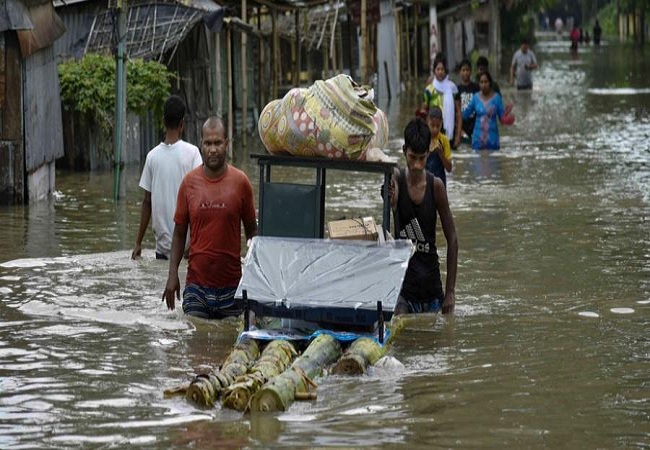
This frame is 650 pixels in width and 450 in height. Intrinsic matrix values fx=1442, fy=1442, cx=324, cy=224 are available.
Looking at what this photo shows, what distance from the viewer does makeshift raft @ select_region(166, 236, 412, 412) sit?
25.0 feet

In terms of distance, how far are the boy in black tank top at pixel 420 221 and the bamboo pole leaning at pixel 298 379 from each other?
43.6 inches

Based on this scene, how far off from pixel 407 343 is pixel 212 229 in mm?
1399

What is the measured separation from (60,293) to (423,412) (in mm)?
4122

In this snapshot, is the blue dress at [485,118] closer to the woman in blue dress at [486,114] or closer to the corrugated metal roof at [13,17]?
the woman in blue dress at [486,114]

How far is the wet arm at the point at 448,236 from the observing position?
8844 millimetres

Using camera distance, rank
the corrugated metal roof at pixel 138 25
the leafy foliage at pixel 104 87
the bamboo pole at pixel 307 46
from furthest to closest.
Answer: the bamboo pole at pixel 307 46
the corrugated metal roof at pixel 138 25
the leafy foliage at pixel 104 87

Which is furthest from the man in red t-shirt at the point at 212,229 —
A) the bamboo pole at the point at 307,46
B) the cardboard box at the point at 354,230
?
the bamboo pole at the point at 307,46

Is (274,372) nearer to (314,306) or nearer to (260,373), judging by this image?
(260,373)

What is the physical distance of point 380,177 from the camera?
18.4 meters

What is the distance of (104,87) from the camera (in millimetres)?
18062

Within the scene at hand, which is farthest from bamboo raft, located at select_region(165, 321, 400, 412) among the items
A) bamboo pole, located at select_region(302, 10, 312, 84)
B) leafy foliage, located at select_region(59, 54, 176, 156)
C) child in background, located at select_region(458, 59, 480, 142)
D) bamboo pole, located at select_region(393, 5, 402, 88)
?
bamboo pole, located at select_region(393, 5, 402, 88)

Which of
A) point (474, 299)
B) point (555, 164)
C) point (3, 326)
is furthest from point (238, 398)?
point (555, 164)

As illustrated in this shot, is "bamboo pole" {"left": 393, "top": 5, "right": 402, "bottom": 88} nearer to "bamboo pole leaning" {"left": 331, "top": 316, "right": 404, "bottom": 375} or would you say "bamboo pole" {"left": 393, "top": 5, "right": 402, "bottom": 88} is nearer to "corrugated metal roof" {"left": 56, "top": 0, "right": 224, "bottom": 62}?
"corrugated metal roof" {"left": 56, "top": 0, "right": 224, "bottom": 62}

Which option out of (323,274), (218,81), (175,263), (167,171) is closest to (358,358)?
(323,274)
